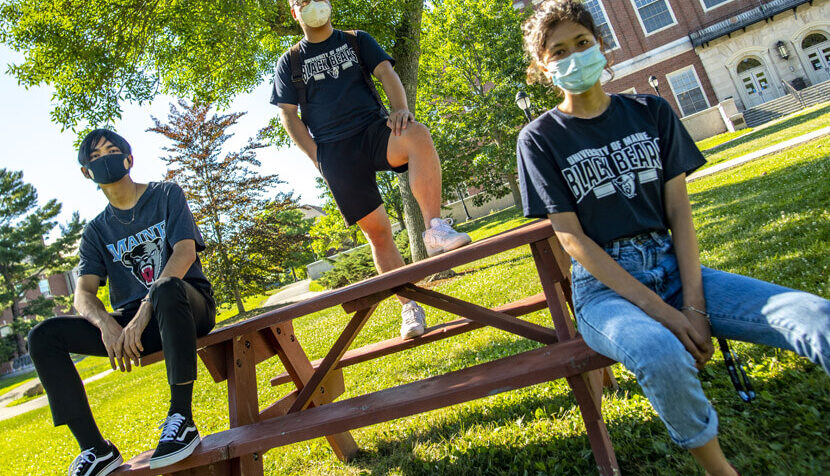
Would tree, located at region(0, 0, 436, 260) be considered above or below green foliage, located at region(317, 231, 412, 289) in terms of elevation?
above

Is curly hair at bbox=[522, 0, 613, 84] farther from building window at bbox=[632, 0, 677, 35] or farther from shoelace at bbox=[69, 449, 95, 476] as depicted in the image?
building window at bbox=[632, 0, 677, 35]

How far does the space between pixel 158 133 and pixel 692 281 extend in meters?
23.2

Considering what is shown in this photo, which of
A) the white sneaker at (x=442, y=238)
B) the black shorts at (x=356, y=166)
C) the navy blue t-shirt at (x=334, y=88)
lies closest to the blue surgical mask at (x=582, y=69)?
the white sneaker at (x=442, y=238)

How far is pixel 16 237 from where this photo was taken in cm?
3722

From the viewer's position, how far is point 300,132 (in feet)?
10.9

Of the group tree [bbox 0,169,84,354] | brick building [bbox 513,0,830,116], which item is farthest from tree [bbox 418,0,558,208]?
tree [bbox 0,169,84,354]

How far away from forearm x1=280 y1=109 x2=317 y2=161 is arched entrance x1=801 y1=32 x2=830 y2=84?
112 feet

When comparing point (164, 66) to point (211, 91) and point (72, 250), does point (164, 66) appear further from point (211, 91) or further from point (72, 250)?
point (72, 250)

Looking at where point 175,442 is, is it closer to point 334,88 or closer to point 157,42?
point 334,88

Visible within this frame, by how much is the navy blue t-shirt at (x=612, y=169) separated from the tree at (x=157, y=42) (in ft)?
26.2

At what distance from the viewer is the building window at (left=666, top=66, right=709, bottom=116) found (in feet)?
98.8

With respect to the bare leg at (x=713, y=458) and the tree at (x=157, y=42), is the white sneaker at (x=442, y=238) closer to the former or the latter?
the bare leg at (x=713, y=458)

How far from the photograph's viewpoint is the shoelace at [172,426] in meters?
2.32

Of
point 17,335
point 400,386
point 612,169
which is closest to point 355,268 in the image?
point 400,386
